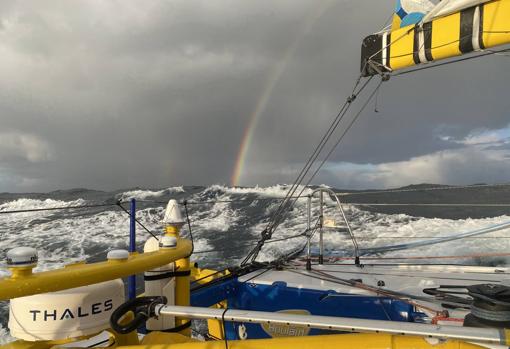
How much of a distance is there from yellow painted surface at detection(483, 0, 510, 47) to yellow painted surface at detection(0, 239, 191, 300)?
156 inches

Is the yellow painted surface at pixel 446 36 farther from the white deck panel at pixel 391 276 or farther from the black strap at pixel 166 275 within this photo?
the black strap at pixel 166 275

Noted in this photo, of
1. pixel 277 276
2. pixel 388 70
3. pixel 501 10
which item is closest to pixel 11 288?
pixel 277 276

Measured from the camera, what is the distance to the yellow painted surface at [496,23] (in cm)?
379

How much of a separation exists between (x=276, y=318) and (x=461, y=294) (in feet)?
8.18

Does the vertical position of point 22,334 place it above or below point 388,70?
A: below

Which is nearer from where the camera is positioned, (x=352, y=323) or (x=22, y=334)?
(x=352, y=323)

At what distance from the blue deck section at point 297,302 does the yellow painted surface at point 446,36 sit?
114 inches

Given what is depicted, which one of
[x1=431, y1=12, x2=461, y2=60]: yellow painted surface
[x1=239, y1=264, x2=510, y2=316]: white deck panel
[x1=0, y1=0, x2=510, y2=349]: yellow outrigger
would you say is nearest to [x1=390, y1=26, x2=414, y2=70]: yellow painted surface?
[x1=431, y1=12, x2=461, y2=60]: yellow painted surface

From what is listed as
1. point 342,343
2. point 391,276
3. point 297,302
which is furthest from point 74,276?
point 391,276

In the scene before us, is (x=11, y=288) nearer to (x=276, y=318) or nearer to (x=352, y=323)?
(x=276, y=318)

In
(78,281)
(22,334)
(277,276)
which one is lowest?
(277,276)

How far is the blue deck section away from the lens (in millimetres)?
3092

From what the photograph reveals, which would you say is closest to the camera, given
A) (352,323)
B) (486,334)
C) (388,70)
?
(486,334)

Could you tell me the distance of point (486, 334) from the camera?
1.19 metres
